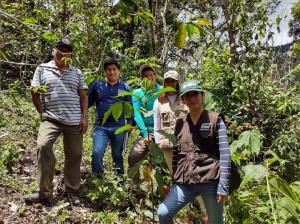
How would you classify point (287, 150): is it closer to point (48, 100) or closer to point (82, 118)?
point (82, 118)

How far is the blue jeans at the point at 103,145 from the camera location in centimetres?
496

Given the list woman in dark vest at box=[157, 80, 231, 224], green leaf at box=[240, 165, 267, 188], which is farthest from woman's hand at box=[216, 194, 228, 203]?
Answer: green leaf at box=[240, 165, 267, 188]

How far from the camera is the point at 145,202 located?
503 cm

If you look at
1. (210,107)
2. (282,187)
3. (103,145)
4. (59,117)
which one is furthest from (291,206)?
(210,107)

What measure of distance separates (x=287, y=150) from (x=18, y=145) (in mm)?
4312

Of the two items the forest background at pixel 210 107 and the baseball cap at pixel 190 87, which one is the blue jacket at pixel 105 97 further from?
the baseball cap at pixel 190 87

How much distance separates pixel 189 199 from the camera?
11.1 feet

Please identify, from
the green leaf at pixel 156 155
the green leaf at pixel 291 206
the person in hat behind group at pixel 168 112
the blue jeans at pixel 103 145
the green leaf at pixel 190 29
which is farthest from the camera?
the blue jeans at pixel 103 145

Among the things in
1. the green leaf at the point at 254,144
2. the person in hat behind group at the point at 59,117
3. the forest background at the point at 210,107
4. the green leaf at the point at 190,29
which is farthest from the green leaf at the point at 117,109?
the person in hat behind group at the point at 59,117

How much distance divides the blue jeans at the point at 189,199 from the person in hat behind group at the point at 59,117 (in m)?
1.69

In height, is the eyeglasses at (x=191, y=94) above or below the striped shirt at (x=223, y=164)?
above

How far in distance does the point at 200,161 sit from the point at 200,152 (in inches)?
3.0

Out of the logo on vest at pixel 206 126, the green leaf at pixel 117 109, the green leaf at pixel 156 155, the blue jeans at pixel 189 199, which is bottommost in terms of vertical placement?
the blue jeans at pixel 189 199

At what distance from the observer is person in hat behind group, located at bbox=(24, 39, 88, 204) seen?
173 inches
